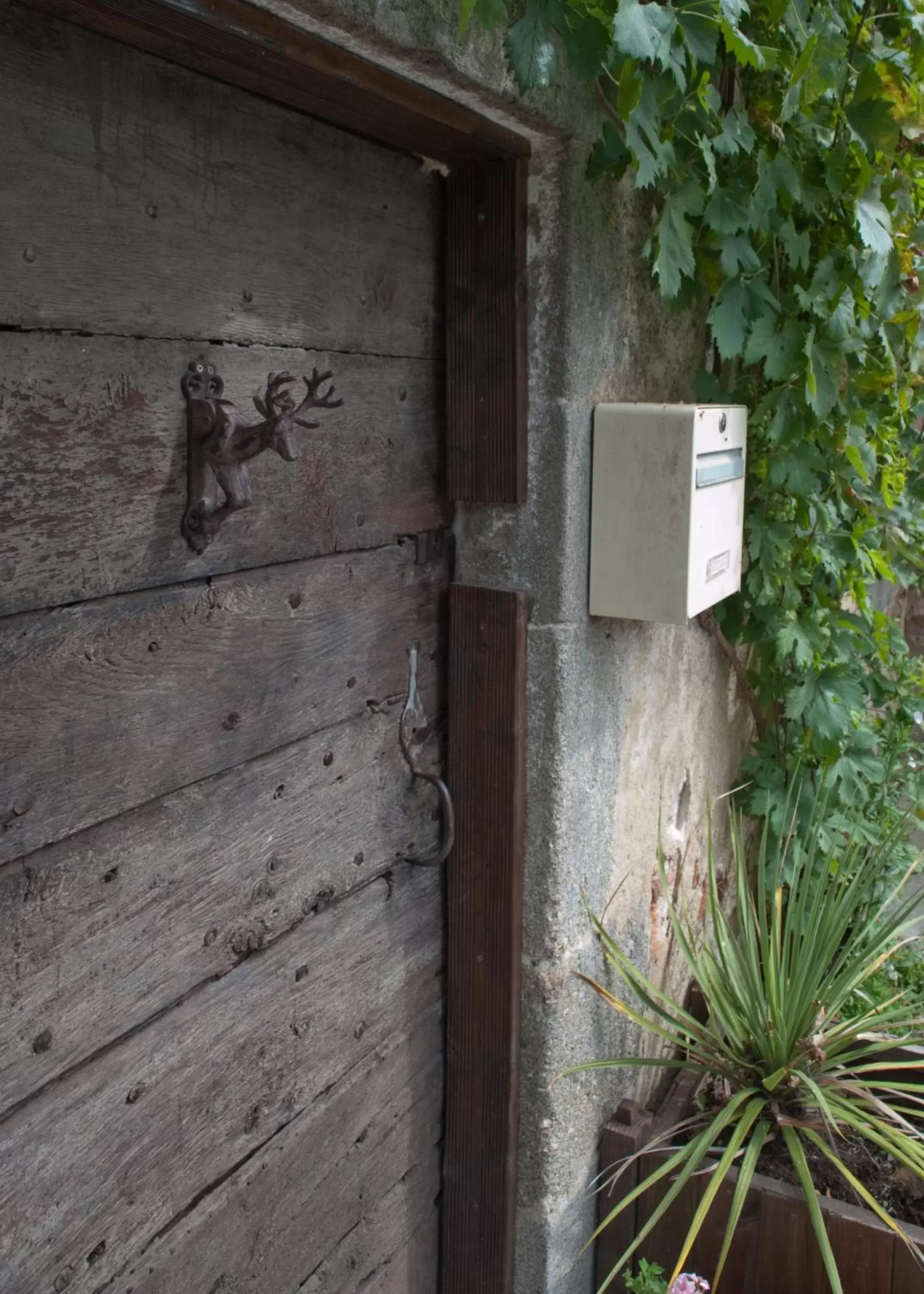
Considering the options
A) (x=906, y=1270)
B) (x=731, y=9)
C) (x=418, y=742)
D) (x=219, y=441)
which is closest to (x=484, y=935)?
(x=418, y=742)

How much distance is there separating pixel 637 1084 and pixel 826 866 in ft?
1.66

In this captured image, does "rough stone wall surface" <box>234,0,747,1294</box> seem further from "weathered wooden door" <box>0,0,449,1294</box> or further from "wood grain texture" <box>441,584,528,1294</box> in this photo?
"weathered wooden door" <box>0,0,449,1294</box>

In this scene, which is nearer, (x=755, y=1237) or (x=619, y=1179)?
(x=755, y=1237)

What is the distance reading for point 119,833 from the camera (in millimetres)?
1100

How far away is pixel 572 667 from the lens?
5.33 ft

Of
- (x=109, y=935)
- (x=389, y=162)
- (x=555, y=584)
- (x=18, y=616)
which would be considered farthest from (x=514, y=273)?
(x=109, y=935)

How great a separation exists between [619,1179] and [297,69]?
65.9 inches

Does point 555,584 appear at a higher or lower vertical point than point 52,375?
lower

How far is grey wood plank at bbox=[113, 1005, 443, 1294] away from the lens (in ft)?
4.21

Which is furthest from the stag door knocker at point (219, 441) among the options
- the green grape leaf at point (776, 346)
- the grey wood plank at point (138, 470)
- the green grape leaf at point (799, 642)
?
the green grape leaf at point (799, 642)

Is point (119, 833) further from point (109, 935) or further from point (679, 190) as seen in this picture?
point (679, 190)

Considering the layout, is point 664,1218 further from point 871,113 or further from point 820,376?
point 871,113

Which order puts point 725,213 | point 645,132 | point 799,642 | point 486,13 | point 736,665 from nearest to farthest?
point 486,13
point 645,132
point 725,213
point 799,642
point 736,665

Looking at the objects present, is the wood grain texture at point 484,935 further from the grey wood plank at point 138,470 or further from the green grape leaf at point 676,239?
the green grape leaf at point 676,239
